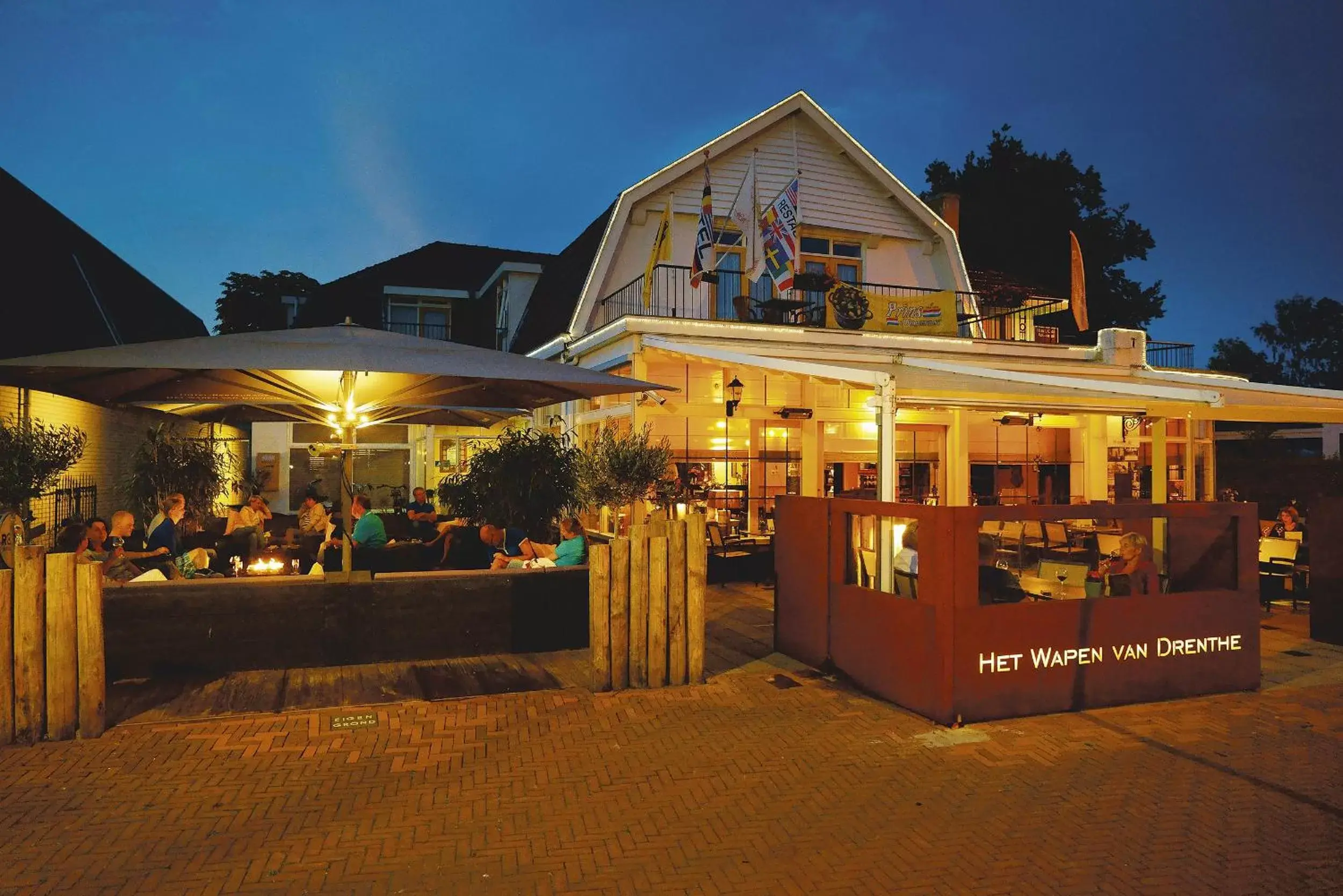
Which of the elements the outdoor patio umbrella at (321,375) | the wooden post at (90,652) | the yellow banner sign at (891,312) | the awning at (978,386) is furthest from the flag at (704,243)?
the wooden post at (90,652)

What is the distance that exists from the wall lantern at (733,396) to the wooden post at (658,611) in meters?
5.55

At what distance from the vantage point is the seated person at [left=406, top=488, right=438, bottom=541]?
1180cm

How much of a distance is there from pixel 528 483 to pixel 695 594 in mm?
3081

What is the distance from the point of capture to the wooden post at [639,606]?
6.31m

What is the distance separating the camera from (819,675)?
6855 mm

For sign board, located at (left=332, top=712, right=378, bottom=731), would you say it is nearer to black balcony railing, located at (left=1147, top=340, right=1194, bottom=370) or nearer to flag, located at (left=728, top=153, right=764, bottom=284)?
flag, located at (left=728, top=153, right=764, bottom=284)

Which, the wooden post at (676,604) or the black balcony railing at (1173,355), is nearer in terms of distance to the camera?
Answer: the wooden post at (676,604)

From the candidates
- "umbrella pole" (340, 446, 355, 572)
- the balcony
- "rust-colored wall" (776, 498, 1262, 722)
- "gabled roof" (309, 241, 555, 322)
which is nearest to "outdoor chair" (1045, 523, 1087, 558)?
"rust-colored wall" (776, 498, 1262, 722)

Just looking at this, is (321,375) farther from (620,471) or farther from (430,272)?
(430,272)

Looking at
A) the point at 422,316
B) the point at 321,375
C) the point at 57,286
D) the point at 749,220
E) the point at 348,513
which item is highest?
the point at 749,220

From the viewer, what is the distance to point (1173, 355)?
2269cm

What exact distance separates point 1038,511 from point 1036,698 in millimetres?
1261

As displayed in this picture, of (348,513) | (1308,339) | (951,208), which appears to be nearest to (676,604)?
(348,513)

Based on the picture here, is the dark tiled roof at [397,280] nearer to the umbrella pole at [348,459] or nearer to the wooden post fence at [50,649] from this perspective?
the umbrella pole at [348,459]
